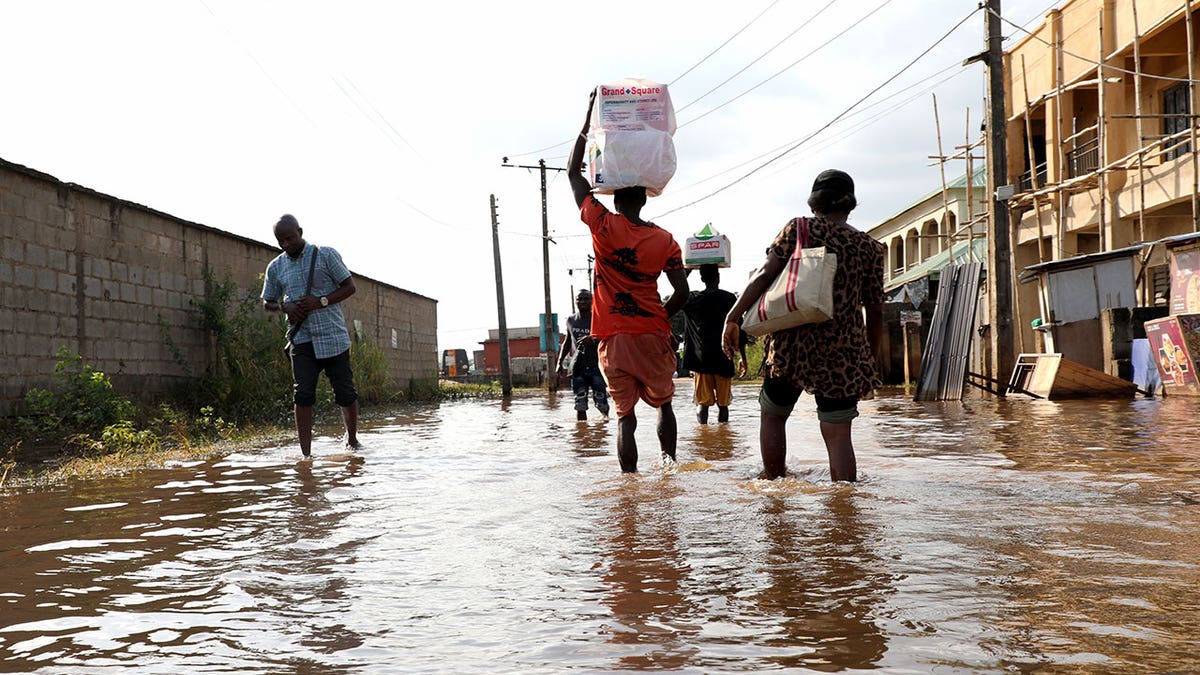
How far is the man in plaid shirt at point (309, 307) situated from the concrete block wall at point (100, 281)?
2.78 meters

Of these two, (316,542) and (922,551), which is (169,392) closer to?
(316,542)

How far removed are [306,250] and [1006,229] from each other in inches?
478

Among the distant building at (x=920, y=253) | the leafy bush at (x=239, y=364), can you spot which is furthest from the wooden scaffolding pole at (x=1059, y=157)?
the leafy bush at (x=239, y=364)

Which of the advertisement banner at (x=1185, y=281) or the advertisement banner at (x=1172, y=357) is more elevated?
the advertisement banner at (x=1185, y=281)

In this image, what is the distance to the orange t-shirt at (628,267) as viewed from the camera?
5.10 metres

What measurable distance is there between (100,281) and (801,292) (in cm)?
781

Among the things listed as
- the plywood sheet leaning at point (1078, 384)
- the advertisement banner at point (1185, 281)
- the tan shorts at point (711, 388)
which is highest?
the advertisement banner at point (1185, 281)

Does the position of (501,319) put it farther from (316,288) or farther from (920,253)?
(316,288)

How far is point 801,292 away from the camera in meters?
4.43

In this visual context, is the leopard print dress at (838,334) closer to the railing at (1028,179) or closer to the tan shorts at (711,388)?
the tan shorts at (711,388)

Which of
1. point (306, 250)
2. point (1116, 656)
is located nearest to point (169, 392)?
point (306, 250)

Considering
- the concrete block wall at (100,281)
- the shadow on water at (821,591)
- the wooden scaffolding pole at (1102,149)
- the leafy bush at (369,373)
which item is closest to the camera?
the shadow on water at (821,591)

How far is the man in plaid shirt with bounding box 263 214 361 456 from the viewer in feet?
22.9

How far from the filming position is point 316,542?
350cm
